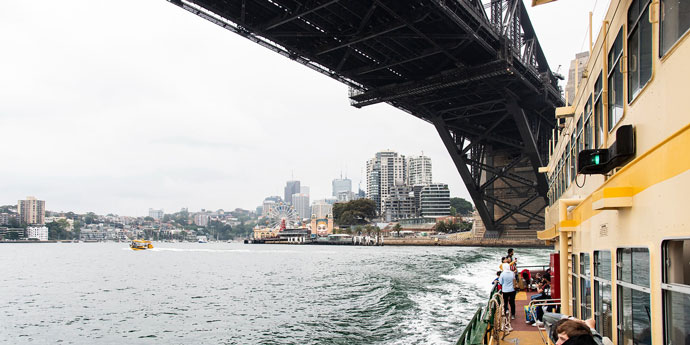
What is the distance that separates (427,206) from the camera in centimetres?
19525

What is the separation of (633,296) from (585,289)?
2.73 meters

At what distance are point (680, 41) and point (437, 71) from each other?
1660 inches

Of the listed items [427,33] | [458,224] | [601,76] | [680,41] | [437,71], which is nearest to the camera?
[680,41]

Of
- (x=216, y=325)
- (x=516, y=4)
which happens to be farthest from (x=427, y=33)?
(x=216, y=325)

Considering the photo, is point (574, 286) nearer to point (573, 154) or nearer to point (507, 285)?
point (573, 154)

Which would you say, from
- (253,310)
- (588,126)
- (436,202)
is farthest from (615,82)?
(436,202)

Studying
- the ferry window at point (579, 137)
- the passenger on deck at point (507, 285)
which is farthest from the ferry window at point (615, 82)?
the passenger on deck at point (507, 285)

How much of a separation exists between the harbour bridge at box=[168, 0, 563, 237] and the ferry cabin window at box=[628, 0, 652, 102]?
88.7 feet

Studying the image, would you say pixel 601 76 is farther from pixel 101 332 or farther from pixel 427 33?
pixel 427 33

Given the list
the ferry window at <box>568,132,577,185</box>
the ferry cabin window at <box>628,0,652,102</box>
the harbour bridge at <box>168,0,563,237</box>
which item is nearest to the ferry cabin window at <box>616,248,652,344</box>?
the ferry cabin window at <box>628,0,652,102</box>

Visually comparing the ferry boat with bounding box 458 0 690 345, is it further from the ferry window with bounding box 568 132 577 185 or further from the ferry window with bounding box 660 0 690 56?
the ferry window with bounding box 568 132 577 185

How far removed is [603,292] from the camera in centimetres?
545

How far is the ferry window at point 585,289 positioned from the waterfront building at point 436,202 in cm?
18850

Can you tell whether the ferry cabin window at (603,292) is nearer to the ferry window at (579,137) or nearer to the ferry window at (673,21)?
the ferry window at (673,21)
